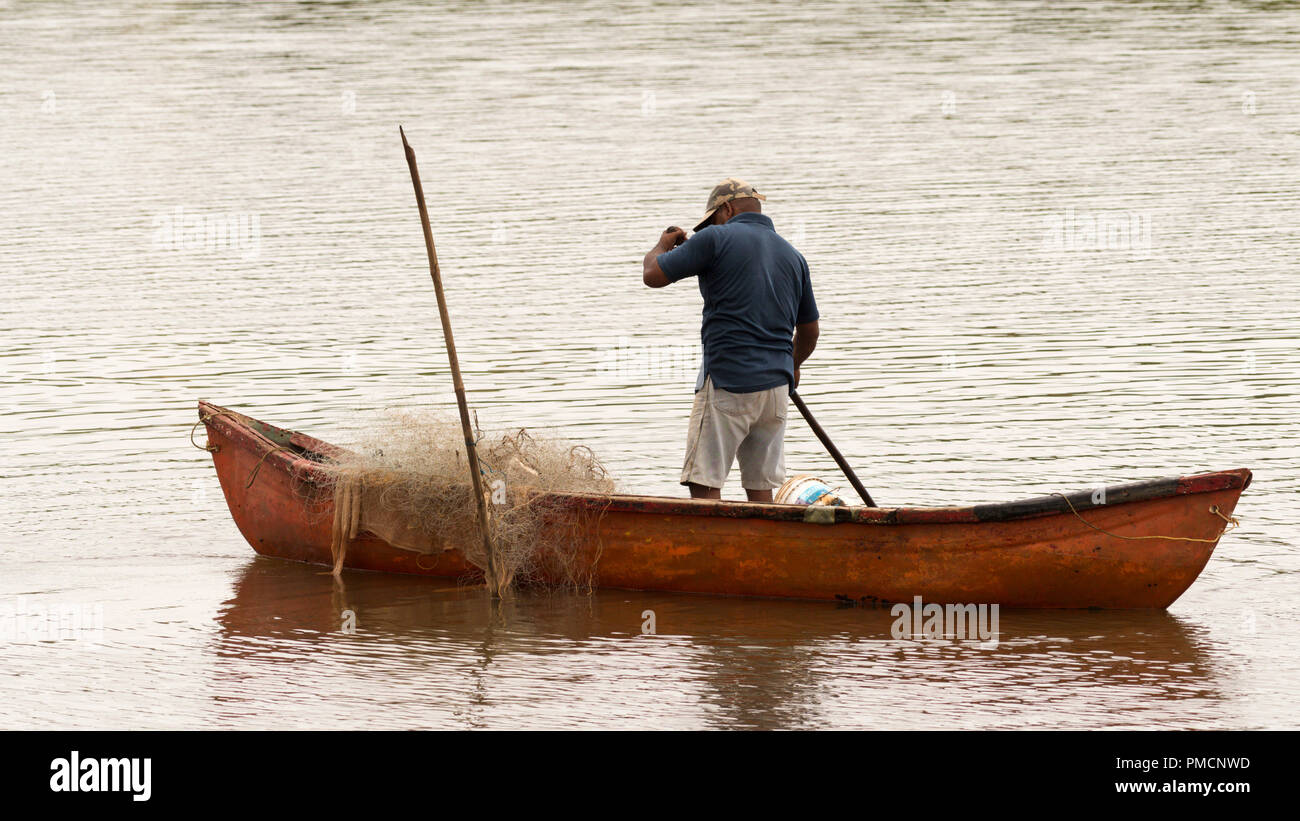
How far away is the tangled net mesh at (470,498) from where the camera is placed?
9.56m

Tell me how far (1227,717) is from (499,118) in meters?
23.6

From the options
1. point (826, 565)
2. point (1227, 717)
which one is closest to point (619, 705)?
point (826, 565)

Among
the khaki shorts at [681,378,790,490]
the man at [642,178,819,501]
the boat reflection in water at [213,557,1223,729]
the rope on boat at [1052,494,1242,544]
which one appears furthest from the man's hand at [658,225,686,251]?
the rope on boat at [1052,494,1242,544]

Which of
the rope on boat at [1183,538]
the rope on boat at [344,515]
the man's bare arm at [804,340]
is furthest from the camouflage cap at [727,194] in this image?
the rope on boat at [344,515]

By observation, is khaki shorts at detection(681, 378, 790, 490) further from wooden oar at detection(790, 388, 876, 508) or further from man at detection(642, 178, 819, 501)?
wooden oar at detection(790, 388, 876, 508)

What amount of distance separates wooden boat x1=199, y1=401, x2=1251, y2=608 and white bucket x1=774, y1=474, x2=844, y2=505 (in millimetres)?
593

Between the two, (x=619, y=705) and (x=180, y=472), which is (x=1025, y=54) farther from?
(x=619, y=705)

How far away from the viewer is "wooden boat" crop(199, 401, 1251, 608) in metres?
8.78

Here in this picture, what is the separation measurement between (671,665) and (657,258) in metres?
1.95

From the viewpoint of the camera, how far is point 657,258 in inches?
363

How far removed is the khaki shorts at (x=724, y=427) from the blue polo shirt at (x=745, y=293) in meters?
0.07

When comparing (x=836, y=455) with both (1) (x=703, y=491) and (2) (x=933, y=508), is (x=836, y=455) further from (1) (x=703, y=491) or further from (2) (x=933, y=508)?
(2) (x=933, y=508)

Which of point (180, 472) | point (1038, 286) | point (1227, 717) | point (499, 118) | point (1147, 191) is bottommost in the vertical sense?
point (1227, 717)

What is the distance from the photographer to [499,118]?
30.2 meters
